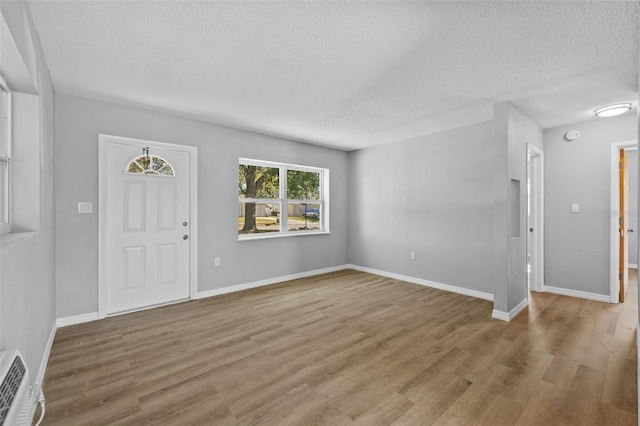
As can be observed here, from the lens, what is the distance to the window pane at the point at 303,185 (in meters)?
5.29

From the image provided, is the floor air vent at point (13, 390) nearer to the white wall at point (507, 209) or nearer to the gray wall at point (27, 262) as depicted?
the gray wall at point (27, 262)

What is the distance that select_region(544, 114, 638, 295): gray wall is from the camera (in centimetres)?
383

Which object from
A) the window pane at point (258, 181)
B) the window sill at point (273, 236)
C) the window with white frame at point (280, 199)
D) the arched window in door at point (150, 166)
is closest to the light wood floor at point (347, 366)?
the window sill at point (273, 236)

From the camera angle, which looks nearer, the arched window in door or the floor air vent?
the floor air vent

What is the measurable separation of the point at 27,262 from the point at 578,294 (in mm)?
5817

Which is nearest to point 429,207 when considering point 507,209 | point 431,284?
point 431,284

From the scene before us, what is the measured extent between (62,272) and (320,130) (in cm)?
357

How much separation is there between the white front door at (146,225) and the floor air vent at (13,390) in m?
2.44

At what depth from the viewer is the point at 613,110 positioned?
3371mm

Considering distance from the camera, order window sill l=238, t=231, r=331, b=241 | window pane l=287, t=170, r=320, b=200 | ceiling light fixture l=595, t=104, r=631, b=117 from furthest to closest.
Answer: window pane l=287, t=170, r=320, b=200, window sill l=238, t=231, r=331, b=241, ceiling light fixture l=595, t=104, r=631, b=117

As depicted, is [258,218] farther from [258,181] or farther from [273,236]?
[258,181]

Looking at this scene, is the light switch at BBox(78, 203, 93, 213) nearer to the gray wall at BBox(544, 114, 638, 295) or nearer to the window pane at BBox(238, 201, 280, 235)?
the window pane at BBox(238, 201, 280, 235)

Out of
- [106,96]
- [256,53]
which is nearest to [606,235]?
[256,53]

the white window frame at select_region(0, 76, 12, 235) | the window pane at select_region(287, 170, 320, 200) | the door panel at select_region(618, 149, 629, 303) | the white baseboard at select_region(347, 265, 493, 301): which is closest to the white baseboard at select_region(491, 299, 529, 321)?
the white baseboard at select_region(347, 265, 493, 301)
